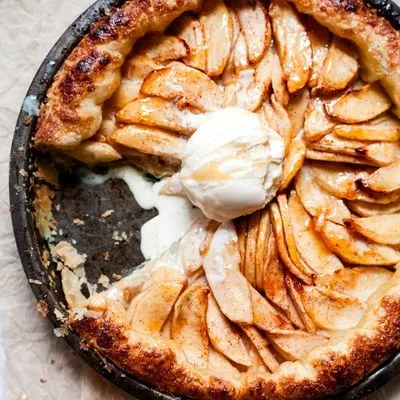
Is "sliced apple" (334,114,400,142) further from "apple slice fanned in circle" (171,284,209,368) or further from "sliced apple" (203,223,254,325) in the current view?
"apple slice fanned in circle" (171,284,209,368)

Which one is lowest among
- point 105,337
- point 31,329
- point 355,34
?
point 31,329

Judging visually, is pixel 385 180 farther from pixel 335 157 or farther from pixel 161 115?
pixel 161 115

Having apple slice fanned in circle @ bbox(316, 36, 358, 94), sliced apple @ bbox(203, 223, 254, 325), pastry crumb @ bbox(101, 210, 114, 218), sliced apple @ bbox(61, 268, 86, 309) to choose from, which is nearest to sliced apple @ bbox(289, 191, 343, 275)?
sliced apple @ bbox(203, 223, 254, 325)

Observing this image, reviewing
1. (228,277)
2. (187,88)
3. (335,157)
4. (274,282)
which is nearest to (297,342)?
(274,282)

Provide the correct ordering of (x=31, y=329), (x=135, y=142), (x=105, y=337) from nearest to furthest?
(x=105, y=337) → (x=135, y=142) → (x=31, y=329)

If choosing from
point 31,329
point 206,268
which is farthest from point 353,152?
point 31,329

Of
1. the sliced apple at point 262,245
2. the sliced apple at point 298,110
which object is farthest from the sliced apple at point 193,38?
the sliced apple at point 262,245

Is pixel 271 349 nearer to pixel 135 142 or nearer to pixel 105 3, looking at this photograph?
pixel 135 142
